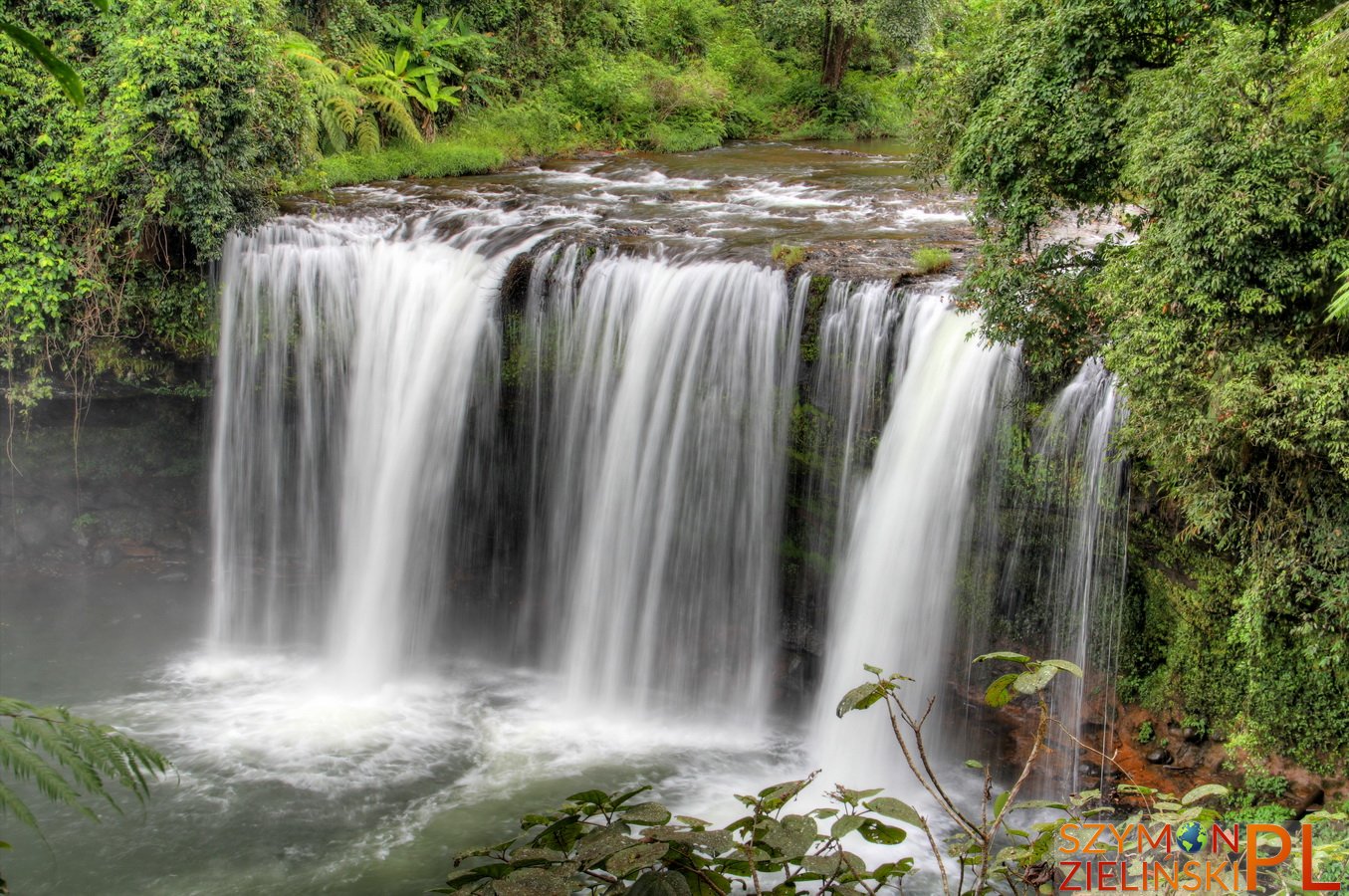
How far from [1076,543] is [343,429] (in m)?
9.02

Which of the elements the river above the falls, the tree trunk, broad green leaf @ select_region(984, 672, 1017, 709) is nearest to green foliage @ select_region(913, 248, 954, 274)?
the river above the falls

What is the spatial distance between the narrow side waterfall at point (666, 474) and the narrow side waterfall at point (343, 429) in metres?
1.39

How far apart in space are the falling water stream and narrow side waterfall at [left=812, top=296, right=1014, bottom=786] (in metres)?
0.03

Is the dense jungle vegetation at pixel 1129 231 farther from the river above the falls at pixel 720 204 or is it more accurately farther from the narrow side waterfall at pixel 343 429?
the river above the falls at pixel 720 204

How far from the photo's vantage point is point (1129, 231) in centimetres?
1020

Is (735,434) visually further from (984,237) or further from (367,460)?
(367,460)

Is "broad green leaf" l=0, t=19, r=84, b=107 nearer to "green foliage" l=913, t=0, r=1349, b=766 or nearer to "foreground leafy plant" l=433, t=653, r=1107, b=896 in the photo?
"foreground leafy plant" l=433, t=653, r=1107, b=896

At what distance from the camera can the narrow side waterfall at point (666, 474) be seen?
1198 cm

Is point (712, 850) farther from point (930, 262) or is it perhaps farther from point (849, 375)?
point (930, 262)

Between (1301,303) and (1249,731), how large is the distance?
3.67 m

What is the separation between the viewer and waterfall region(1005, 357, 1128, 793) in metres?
9.54

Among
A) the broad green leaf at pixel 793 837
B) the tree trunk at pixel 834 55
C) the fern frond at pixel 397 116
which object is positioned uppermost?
the tree trunk at pixel 834 55

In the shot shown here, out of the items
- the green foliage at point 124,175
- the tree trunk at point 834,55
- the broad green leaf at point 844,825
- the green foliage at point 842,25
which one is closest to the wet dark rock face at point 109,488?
the green foliage at point 124,175

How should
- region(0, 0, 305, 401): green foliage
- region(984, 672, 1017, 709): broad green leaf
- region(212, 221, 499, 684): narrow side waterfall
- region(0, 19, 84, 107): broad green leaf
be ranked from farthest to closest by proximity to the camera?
region(212, 221, 499, 684): narrow side waterfall < region(0, 0, 305, 401): green foliage < region(984, 672, 1017, 709): broad green leaf < region(0, 19, 84, 107): broad green leaf
